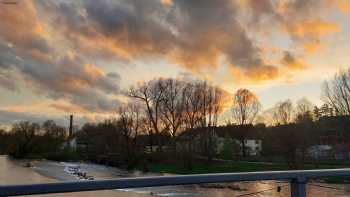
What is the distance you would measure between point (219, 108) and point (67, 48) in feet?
146

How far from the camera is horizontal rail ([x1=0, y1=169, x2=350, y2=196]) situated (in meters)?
1.90

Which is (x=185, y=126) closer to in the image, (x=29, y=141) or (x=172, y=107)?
(x=172, y=107)

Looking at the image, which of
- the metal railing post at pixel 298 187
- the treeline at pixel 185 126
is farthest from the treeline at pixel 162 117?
the metal railing post at pixel 298 187

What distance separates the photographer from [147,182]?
2244 mm

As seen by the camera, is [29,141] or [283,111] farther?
[29,141]

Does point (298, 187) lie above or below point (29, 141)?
below

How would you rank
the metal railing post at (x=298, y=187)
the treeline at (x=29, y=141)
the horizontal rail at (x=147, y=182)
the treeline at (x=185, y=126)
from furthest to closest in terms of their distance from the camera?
the treeline at (x=29, y=141), the treeline at (x=185, y=126), the metal railing post at (x=298, y=187), the horizontal rail at (x=147, y=182)

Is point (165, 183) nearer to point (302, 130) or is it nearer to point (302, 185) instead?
point (302, 185)

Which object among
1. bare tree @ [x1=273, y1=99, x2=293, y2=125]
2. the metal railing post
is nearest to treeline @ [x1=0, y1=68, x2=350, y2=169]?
bare tree @ [x1=273, y1=99, x2=293, y2=125]

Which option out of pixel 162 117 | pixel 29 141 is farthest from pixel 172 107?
pixel 29 141

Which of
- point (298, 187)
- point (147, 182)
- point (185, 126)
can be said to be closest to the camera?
point (147, 182)

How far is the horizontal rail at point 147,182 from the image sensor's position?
1.90m

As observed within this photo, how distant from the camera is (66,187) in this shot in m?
2.00

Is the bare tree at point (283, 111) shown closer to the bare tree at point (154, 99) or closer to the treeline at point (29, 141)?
the bare tree at point (154, 99)
